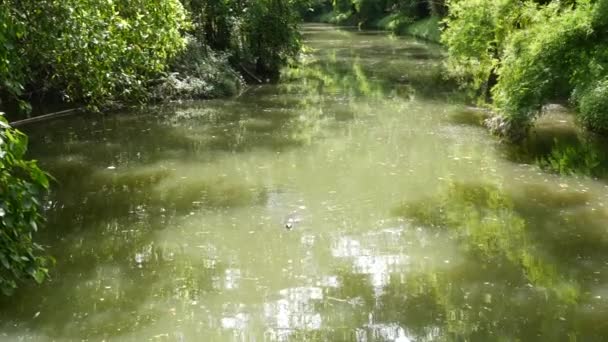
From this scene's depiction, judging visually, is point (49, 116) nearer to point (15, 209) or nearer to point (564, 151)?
point (15, 209)

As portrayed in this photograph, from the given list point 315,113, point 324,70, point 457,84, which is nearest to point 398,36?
point 324,70

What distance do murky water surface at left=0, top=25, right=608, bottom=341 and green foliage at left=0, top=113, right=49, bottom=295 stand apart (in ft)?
2.57

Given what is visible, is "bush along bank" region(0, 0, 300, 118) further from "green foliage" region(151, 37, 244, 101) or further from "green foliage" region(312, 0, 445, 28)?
"green foliage" region(312, 0, 445, 28)

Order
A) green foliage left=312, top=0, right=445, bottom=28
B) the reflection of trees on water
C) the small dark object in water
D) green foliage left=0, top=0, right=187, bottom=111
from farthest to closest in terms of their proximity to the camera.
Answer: green foliage left=312, top=0, right=445, bottom=28 → the small dark object in water → green foliage left=0, top=0, right=187, bottom=111 → the reflection of trees on water

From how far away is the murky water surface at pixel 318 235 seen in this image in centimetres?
662

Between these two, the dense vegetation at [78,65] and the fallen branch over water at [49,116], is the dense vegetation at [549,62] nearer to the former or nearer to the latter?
the dense vegetation at [78,65]

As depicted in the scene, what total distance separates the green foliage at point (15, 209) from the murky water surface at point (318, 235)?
78cm

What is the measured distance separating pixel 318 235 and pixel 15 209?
4.38 metres

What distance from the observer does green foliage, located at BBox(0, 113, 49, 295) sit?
577cm

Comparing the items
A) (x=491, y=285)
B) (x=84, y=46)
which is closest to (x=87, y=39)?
(x=84, y=46)

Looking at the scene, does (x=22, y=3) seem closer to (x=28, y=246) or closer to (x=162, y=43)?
(x=162, y=43)

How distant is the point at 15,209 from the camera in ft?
19.4

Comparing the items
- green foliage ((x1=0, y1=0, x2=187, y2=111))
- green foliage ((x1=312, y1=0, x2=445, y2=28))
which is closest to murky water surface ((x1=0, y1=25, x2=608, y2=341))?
green foliage ((x1=0, y1=0, x2=187, y2=111))

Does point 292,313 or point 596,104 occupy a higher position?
point 596,104
